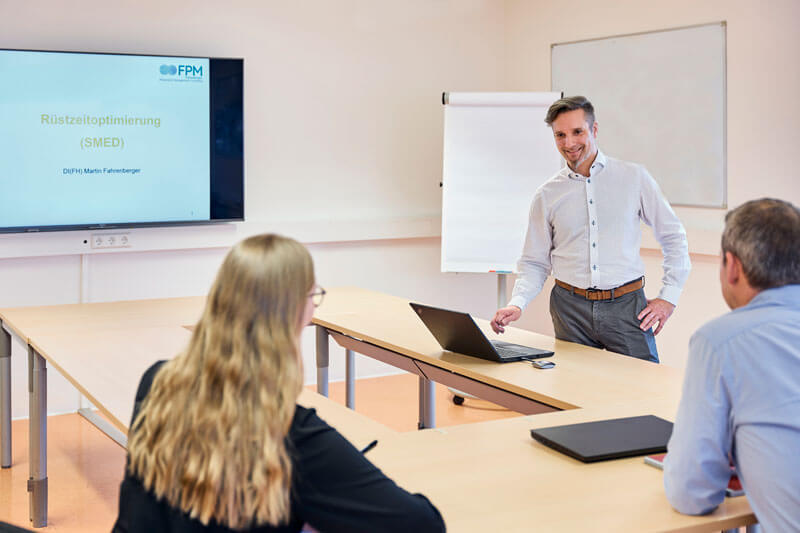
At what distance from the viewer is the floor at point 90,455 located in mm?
3604

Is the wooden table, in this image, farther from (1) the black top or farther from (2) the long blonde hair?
(2) the long blonde hair

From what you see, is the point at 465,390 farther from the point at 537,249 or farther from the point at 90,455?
the point at 90,455

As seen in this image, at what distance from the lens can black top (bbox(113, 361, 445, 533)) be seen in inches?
52.4

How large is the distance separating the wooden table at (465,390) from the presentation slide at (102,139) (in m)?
0.87

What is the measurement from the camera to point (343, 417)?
244cm

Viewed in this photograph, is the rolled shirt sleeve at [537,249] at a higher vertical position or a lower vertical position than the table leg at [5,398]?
higher

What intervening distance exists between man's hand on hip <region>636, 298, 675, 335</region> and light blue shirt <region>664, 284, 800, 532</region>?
60.0 inches

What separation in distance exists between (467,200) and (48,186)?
7.95ft

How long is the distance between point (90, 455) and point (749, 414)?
3556 millimetres

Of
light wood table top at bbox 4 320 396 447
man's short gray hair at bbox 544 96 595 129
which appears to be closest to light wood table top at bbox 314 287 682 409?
light wood table top at bbox 4 320 396 447

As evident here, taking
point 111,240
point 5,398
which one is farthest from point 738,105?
point 5,398

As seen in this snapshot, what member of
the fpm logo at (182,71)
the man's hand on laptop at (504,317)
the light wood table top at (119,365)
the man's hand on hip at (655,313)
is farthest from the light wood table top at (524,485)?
the fpm logo at (182,71)

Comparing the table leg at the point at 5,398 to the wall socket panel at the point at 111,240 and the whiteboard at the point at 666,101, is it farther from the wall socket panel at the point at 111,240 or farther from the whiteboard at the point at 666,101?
the whiteboard at the point at 666,101

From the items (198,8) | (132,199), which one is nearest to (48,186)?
(132,199)
